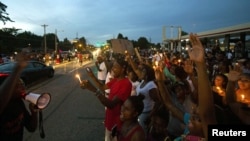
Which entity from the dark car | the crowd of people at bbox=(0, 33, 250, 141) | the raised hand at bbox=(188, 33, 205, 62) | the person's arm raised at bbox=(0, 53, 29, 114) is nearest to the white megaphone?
the crowd of people at bbox=(0, 33, 250, 141)

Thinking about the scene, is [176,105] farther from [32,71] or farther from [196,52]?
[32,71]

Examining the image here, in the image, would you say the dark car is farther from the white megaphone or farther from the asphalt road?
the white megaphone

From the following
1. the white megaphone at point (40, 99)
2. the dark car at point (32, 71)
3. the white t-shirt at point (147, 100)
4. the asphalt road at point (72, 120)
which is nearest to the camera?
the white megaphone at point (40, 99)

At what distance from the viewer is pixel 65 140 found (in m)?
7.03

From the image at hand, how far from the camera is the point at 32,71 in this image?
716 inches

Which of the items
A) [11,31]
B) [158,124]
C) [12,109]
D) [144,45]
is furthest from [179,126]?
[144,45]

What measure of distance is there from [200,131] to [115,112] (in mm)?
1732

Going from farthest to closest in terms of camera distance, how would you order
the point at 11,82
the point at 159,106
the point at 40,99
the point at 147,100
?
the point at 147,100
the point at 159,106
the point at 40,99
the point at 11,82

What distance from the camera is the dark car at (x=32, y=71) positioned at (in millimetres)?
15855

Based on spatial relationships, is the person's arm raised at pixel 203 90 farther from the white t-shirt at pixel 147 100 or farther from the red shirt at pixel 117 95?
the white t-shirt at pixel 147 100

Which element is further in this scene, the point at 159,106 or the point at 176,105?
the point at 159,106

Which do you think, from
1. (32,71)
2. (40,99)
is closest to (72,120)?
(40,99)

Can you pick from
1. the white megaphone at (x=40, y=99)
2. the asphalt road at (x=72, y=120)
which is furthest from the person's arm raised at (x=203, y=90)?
the asphalt road at (x=72, y=120)

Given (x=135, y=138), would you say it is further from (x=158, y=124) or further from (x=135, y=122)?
(x=158, y=124)
